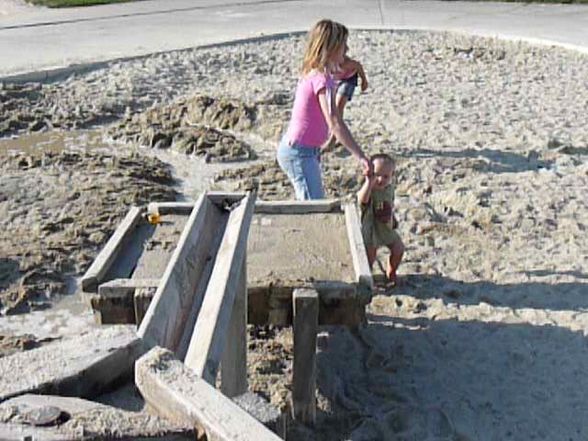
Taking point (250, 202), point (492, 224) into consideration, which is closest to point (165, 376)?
point (250, 202)

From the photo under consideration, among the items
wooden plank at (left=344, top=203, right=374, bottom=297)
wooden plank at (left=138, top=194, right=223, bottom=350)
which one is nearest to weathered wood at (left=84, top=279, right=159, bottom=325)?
wooden plank at (left=138, top=194, right=223, bottom=350)

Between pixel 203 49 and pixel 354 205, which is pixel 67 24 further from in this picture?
pixel 354 205

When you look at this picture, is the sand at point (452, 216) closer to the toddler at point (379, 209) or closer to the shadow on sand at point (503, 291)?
the shadow on sand at point (503, 291)

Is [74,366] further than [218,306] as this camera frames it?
No

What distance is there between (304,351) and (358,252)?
2.20 feet

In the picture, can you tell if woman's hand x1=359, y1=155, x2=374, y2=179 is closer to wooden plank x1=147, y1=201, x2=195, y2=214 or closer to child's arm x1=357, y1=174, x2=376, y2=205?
child's arm x1=357, y1=174, x2=376, y2=205

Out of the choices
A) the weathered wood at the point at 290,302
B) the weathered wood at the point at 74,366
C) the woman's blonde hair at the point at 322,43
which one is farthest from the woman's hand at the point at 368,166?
the weathered wood at the point at 74,366

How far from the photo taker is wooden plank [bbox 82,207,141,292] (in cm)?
459

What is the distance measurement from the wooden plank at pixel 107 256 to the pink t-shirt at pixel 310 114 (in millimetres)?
999

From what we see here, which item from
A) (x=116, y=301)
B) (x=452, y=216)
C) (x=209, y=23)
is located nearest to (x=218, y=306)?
(x=116, y=301)

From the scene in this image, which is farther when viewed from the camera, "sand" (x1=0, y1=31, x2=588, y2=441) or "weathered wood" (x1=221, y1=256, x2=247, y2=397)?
"sand" (x1=0, y1=31, x2=588, y2=441)

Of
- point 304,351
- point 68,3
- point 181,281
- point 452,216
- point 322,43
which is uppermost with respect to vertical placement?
point 322,43

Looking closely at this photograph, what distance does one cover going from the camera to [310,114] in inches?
224

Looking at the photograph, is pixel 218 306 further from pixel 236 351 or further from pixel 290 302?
pixel 290 302
